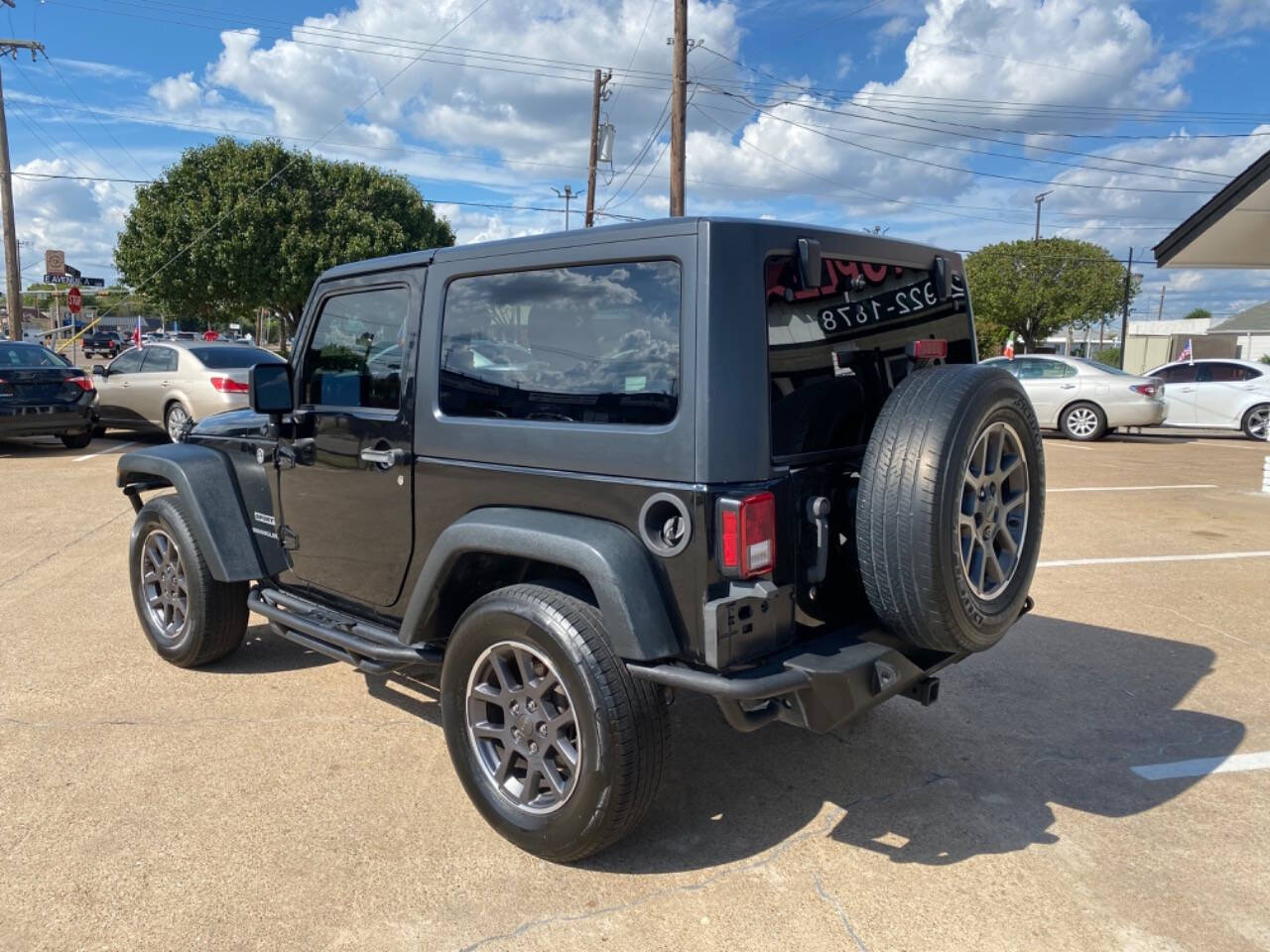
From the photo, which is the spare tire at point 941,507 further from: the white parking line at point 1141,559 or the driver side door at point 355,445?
the white parking line at point 1141,559

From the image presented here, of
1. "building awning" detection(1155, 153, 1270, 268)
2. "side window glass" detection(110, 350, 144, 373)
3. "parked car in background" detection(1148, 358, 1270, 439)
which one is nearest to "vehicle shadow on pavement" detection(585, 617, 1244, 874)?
"building awning" detection(1155, 153, 1270, 268)

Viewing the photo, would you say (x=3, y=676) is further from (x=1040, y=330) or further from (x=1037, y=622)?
(x=1040, y=330)

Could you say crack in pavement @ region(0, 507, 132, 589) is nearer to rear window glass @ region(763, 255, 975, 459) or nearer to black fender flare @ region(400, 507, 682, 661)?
black fender flare @ region(400, 507, 682, 661)

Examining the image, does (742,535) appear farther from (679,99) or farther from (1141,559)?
(679,99)

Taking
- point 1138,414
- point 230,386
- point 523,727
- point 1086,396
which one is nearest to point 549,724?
→ point 523,727

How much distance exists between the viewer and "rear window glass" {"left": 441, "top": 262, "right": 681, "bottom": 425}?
268 centimetres

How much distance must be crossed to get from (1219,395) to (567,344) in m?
16.7

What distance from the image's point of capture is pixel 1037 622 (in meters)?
5.39

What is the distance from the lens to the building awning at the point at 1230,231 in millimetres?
12742

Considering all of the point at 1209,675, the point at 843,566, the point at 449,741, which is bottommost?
the point at 1209,675

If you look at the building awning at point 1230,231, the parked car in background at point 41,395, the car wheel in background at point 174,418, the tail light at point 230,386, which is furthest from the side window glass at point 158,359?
the building awning at point 1230,231

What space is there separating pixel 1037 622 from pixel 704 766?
A: 110 inches

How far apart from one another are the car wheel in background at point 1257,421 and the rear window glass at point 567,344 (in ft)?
55.0

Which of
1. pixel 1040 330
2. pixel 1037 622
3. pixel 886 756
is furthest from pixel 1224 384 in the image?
pixel 1040 330
